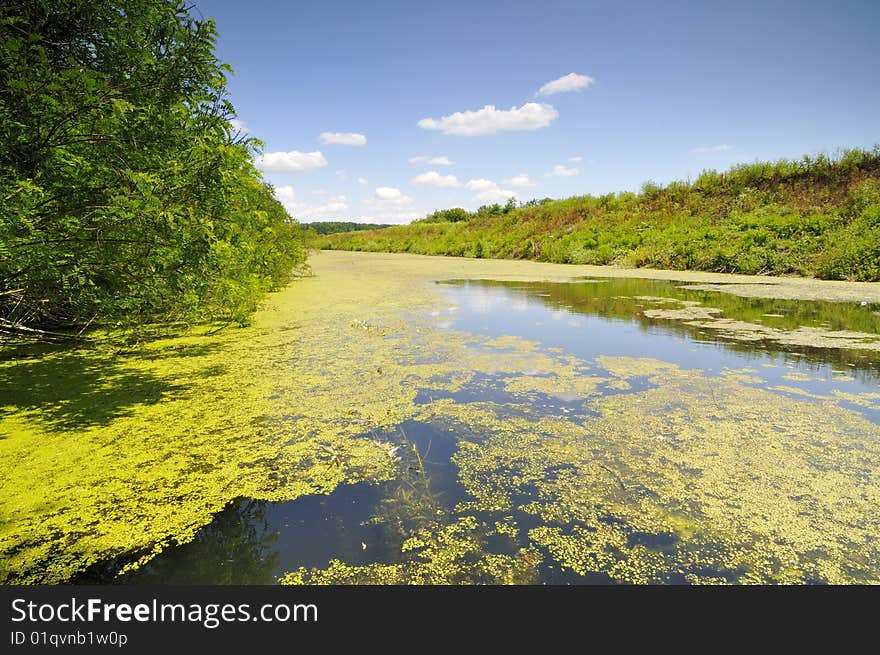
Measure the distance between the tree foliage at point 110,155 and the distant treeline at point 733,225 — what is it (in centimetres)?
1357

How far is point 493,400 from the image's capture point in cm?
347

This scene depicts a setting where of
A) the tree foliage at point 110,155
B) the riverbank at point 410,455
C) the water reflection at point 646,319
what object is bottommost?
the riverbank at point 410,455

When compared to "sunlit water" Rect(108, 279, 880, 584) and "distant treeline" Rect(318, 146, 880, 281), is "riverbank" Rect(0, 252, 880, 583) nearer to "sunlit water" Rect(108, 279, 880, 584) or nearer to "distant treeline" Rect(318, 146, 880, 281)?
"sunlit water" Rect(108, 279, 880, 584)

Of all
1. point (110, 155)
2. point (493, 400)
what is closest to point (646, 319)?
point (493, 400)

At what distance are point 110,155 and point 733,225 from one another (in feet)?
55.2

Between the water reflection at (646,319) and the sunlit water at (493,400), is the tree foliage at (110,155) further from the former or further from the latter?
the water reflection at (646,319)

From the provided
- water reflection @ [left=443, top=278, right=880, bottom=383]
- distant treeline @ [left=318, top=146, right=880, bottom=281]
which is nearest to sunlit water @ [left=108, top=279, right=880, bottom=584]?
water reflection @ [left=443, top=278, right=880, bottom=383]

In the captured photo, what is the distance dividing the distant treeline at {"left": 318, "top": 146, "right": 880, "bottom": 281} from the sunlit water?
5.40m

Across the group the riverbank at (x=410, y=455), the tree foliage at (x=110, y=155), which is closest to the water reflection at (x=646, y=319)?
the riverbank at (x=410, y=455)

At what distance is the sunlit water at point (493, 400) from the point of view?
1.71 m

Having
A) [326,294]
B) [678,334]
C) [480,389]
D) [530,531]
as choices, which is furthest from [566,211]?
[530,531]

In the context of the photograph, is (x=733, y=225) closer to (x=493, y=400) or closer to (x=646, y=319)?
(x=646, y=319)

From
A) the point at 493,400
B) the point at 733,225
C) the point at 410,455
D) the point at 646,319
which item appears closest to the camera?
the point at 410,455

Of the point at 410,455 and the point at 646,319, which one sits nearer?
the point at 410,455
